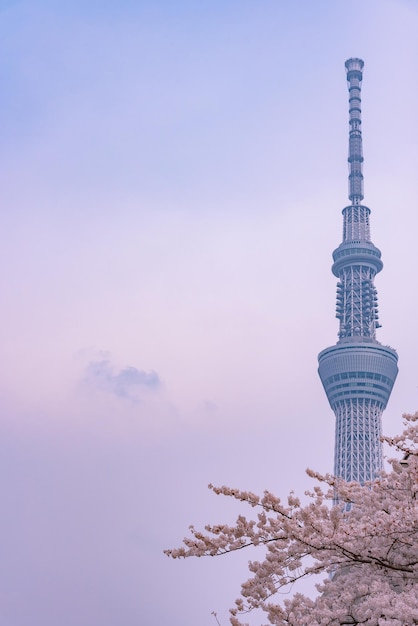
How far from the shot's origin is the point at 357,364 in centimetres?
16938

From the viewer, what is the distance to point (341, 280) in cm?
19000

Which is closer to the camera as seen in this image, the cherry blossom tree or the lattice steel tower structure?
the cherry blossom tree

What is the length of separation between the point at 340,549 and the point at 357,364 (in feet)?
510

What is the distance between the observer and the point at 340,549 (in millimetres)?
15914

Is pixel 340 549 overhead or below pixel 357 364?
below

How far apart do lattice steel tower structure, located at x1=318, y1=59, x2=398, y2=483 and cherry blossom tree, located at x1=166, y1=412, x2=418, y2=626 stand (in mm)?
140558

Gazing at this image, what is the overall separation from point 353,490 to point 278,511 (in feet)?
8.74

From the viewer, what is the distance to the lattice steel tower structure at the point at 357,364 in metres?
166

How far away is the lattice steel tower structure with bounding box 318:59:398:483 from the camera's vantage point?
166000 millimetres

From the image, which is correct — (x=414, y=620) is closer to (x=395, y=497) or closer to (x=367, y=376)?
(x=395, y=497)

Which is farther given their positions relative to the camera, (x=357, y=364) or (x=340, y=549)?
(x=357, y=364)

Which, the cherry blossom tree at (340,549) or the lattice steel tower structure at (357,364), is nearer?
the cherry blossom tree at (340,549)

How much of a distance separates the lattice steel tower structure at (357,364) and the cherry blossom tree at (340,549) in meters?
141

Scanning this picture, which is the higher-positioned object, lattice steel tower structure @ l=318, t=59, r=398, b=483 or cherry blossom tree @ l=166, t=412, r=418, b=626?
lattice steel tower structure @ l=318, t=59, r=398, b=483
